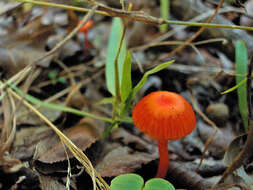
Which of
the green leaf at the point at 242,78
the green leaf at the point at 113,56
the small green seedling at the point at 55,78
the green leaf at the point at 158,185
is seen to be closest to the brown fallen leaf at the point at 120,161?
the green leaf at the point at 158,185

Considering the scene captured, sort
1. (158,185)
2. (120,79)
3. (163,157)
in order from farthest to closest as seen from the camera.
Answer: (120,79) < (163,157) < (158,185)

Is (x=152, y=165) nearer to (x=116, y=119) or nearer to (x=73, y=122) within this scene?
(x=116, y=119)

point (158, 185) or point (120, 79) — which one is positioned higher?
point (120, 79)

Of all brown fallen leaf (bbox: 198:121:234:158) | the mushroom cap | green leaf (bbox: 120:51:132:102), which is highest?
green leaf (bbox: 120:51:132:102)

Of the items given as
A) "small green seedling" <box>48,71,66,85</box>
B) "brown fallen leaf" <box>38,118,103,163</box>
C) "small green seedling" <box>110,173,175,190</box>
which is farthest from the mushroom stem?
"small green seedling" <box>48,71,66,85</box>

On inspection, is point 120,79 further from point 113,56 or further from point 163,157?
point 163,157

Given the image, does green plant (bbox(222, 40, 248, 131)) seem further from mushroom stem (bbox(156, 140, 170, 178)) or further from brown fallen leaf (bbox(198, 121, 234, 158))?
mushroom stem (bbox(156, 140, 170, 178))

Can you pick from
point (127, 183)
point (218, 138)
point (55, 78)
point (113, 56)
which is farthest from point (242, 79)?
point (55, 78)
